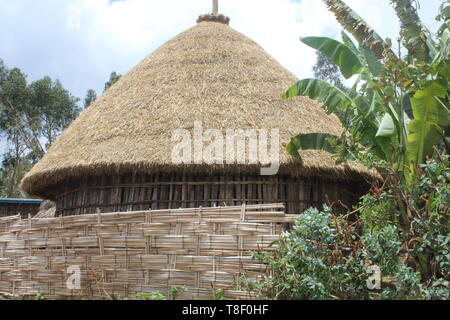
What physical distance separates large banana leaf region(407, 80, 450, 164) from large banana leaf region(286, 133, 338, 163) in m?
1.52

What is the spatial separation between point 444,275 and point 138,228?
3.06 metres

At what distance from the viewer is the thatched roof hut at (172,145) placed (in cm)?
798

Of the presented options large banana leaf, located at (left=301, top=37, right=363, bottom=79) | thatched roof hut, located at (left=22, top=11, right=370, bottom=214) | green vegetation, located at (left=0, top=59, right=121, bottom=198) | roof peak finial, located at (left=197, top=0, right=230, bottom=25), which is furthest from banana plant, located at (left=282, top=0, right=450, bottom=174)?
green vegetation, located at (left=0, top=59, right=121, bottom=198)

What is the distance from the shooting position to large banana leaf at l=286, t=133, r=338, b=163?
25.3 feet

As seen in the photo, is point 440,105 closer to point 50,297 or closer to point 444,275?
point 444,275

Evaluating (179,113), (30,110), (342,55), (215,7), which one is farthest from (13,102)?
(342,55)

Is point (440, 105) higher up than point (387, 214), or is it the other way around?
point (440, 105)

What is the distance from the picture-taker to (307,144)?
7.77 metres

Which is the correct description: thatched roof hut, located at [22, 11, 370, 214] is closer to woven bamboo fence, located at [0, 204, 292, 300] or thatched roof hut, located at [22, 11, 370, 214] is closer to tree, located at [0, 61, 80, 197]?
woven bamboo fence, located at [0, 204, 292, 300]

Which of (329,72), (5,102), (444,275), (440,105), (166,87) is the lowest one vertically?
(444,275)
